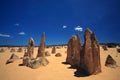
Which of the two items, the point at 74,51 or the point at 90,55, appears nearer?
the point at 90,55

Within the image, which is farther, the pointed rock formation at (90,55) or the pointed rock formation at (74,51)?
the pointed rock formation at (74,51)

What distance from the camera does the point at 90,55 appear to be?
14.1 metres

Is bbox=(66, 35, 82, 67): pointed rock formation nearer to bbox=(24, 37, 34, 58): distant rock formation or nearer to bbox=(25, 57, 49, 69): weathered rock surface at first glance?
bbox=(25, 57, 49, 69): weathered rock surface

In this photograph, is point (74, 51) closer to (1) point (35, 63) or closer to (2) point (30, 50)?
(1) point (35, 63)

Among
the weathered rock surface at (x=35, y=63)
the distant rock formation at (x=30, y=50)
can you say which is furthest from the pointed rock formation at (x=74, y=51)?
the distant rock formation at (x=30, y=50)

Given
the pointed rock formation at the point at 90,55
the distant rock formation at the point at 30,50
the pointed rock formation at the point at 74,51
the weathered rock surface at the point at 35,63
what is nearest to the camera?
the pointed rock formation at the point at 90,55

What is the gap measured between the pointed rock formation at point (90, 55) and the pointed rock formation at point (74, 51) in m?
2.10

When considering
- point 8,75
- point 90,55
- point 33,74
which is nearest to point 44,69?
point 33,74

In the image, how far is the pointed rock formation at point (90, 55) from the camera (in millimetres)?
13867

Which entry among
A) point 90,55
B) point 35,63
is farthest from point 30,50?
point 90,55

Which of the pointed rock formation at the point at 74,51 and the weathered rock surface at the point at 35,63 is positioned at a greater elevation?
the pointed rock formation at the point at 74,51

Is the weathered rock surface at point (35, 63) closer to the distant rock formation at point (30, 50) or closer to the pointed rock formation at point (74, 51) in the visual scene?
the distant rock formation at point (30, 50)

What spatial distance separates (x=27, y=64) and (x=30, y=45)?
13.5 ft

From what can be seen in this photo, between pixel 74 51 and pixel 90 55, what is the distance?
481 cm
